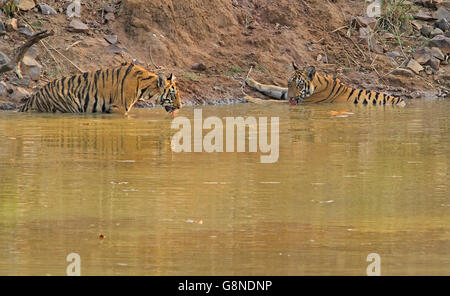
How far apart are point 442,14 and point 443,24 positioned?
37 cm

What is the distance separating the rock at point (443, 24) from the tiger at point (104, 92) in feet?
28.4

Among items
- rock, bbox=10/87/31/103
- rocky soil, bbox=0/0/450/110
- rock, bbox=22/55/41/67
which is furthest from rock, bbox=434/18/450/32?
rock, bbox=10/87/31/103

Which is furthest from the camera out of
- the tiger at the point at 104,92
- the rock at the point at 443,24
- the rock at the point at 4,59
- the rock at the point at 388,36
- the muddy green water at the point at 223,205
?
the rock at the point at 443,24

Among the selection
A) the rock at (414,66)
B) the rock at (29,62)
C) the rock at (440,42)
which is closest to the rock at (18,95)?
the rock at (29,62)

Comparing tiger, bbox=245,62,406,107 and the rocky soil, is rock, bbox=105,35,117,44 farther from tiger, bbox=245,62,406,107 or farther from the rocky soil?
tiger, bbox=245,62,406,107

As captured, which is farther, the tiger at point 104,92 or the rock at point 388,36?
the rock at point 388,36

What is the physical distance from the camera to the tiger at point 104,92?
1372cm

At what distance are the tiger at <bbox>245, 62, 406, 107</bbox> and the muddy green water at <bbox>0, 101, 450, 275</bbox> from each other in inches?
198

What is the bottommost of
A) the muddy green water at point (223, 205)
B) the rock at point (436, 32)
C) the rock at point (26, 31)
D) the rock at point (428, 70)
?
the muddy green water at point (223, 205)

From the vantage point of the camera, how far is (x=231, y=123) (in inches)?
480

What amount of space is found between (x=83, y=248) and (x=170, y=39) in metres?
12.1

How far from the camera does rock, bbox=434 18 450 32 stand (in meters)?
20.7

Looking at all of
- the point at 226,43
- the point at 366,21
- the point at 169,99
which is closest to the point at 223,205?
the point at 169,99

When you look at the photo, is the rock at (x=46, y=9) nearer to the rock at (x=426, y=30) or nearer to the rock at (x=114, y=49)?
the rock at (x=114, y=49)
